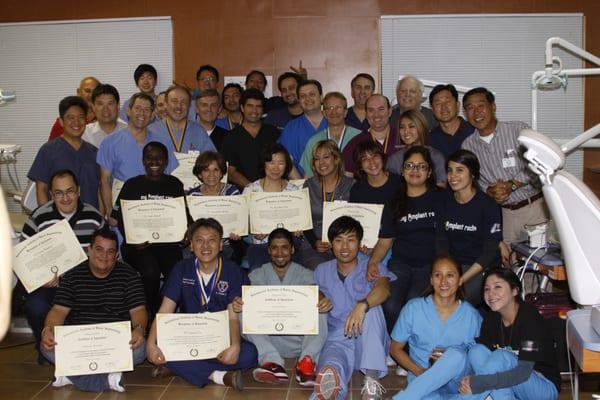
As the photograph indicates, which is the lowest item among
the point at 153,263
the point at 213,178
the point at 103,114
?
the point at 153,263

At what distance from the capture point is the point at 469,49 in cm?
757

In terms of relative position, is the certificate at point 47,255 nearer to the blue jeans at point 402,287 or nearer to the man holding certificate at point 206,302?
the man holding certificate at point 206,302

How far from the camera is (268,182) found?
204 inches

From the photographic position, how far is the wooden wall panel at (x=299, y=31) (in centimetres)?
755

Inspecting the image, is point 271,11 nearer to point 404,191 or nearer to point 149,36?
point 149,36

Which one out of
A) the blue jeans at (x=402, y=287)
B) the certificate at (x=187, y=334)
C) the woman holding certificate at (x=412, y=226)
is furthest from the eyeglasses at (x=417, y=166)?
the certificate at (x=187, y=334)

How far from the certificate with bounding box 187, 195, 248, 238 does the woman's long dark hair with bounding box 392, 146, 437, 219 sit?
107 centimetres

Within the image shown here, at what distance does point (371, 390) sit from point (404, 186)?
1.42m

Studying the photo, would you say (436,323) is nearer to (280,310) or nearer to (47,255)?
(280,310)

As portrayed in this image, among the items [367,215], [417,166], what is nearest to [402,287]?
[367,215]

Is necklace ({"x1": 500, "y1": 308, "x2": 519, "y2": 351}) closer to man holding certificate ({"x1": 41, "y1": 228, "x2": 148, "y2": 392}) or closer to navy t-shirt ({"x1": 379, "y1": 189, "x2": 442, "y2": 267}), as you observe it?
navy t-shirt ({"x1": 379, "y1": 189, "x2": 442, "y2": 267})

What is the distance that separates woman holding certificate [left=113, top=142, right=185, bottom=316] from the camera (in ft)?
16.4

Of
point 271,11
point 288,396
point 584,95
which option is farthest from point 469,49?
point 288,396

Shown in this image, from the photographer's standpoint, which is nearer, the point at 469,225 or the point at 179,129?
the point at 469,225
